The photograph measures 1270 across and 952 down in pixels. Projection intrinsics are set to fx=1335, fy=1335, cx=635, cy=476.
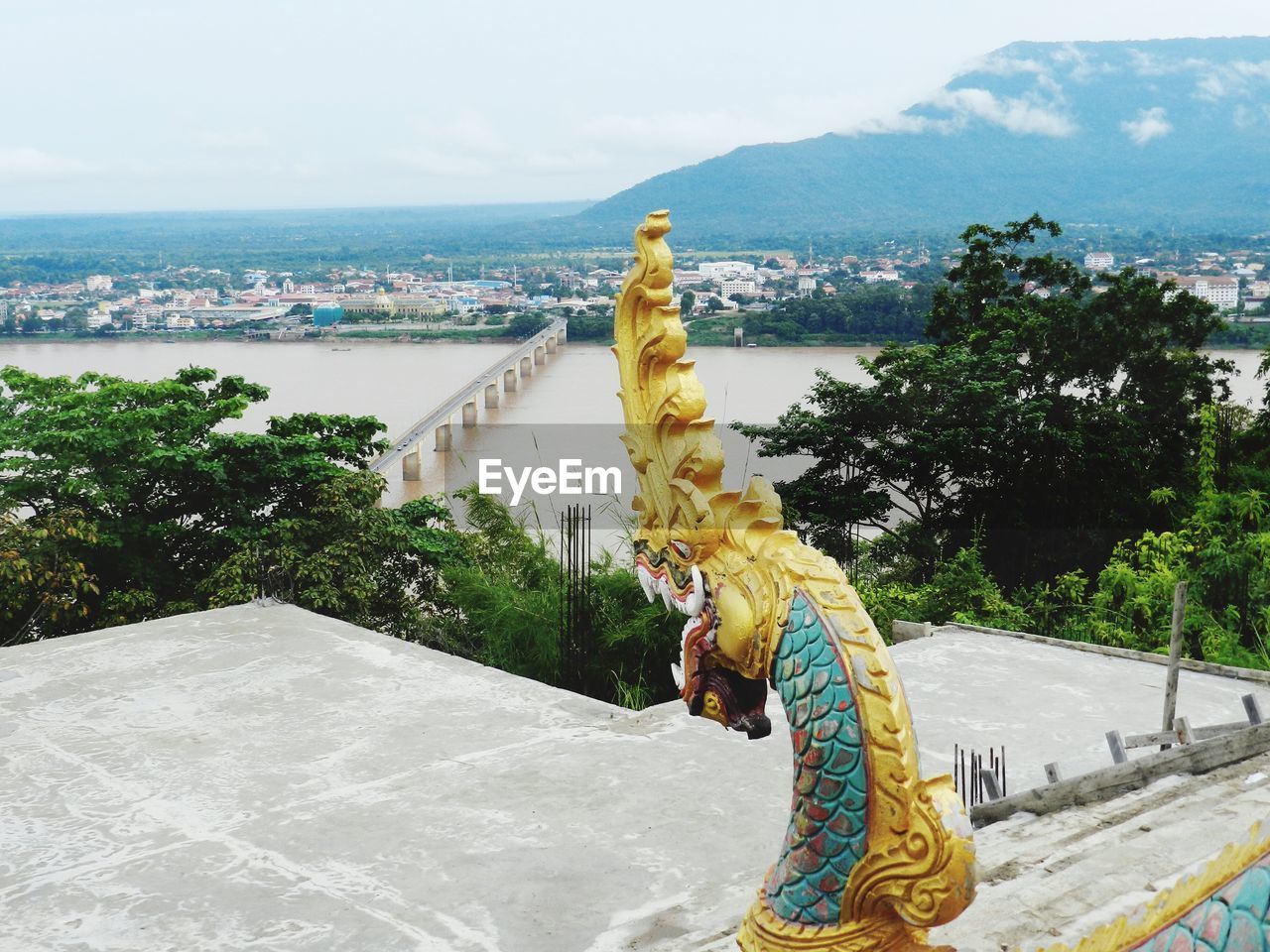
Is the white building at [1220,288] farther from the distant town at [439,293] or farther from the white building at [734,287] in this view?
the white building at [734,287]

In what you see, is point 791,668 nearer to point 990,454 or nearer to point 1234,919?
point 1234,919

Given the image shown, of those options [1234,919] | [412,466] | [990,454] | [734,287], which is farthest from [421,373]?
[1234,919]

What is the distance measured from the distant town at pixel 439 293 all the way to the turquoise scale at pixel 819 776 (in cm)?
2748

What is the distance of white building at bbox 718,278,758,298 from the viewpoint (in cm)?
3650

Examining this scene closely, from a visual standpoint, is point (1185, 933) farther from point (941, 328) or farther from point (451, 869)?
point (941, 328)

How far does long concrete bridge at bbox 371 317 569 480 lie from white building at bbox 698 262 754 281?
16.1 ft

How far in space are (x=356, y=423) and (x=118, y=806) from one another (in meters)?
7.59

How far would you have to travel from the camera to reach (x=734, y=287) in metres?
36.7

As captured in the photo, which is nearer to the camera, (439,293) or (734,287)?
(734,287)

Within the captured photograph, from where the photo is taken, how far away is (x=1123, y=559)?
12.1 m

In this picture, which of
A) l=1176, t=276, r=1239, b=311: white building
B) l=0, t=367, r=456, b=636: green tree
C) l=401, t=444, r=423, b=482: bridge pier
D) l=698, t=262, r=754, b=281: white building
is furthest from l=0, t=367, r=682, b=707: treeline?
l=698, t=262, r=754, b=281: white building

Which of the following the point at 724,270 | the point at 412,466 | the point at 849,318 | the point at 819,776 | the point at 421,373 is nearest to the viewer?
the point at 819,776

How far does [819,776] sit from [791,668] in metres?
0.17

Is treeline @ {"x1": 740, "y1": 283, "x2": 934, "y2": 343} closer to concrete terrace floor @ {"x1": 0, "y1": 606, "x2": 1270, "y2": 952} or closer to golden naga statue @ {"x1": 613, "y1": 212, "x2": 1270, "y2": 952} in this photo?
concrete terrace floor @ {"x1": 0, "y1": 606, "x2": 1270, "y2": 952}
